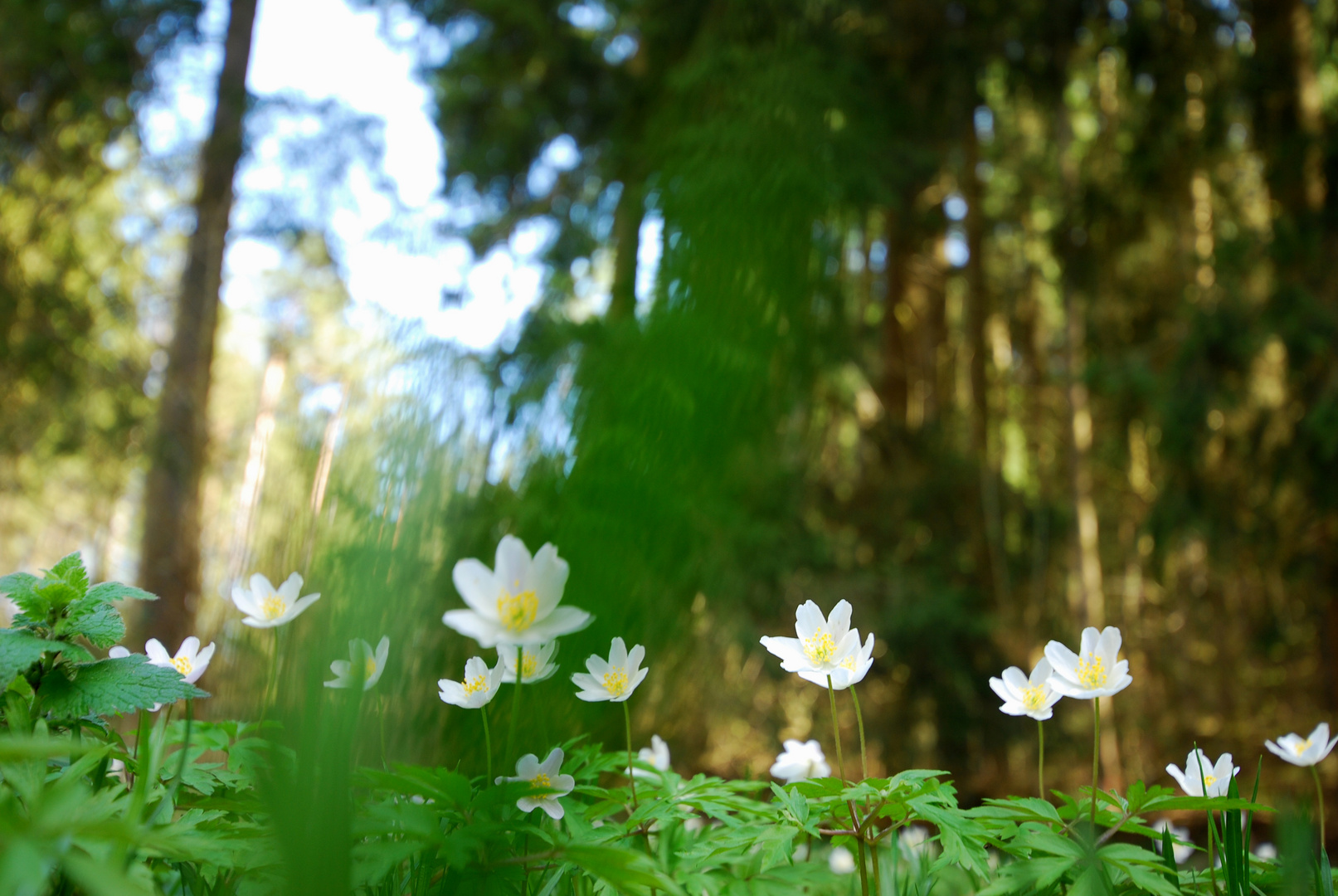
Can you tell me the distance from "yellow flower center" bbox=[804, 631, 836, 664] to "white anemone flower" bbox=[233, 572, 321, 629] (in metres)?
0.50

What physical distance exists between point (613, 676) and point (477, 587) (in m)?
0.22

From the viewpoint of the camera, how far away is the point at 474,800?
0.59 m

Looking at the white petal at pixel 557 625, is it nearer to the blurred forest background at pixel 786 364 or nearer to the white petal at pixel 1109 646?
the blurred forest background at pixel 786 364

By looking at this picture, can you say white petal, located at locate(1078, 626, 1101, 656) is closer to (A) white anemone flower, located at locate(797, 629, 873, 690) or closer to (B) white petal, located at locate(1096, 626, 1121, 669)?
(B) white petal, located at locate(1096, 626, 1121, 669)

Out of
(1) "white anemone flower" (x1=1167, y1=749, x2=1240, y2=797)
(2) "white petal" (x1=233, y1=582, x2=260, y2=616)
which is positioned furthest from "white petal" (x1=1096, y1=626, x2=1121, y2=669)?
(2) "white petal" (x1=233, y1=582, x2=260, y2=616)

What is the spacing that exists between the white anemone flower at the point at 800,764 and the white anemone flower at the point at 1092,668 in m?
0.32

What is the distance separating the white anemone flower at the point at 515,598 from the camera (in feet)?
1.65

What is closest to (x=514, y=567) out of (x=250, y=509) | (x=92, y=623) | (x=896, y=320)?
(x=250, y=509)

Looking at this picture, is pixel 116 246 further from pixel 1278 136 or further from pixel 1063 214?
pixel 1278 136

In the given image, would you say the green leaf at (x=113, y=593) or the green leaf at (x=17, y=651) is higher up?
the green leaf at (x=113, y=593)

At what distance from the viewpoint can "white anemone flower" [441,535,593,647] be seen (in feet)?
1.65

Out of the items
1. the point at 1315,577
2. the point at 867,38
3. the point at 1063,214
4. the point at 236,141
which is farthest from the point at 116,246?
the point at 1315,577

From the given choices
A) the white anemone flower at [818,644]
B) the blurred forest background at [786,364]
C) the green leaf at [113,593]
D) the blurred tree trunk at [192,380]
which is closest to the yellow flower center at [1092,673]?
the white anemone flower at [818,644]

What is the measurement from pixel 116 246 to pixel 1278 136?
10848mm
